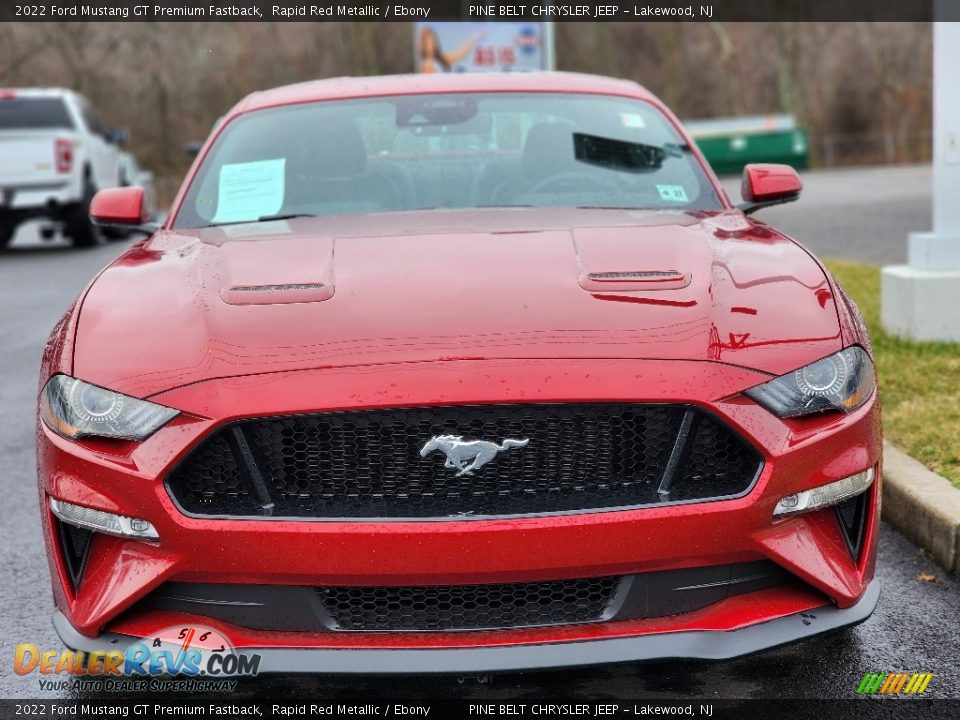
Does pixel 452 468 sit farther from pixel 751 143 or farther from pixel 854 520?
pixel 751 143

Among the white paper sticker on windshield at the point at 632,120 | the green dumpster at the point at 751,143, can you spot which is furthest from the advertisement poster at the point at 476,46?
the white paper sticker on windshield at the point at 632,120

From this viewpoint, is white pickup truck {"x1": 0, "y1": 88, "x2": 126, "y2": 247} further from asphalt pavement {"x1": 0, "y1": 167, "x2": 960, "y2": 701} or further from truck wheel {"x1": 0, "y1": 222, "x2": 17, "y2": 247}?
asphalt pavement {"x1": 0, "y1": 167, "x2": 960, "y2": 701}

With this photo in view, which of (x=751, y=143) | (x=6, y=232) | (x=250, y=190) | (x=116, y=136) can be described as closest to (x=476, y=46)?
(x=751, y=143)

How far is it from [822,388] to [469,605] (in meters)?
0.88

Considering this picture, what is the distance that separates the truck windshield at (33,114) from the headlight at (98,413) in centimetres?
1674

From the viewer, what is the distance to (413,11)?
41.7 m

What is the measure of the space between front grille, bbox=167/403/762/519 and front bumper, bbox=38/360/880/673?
0.05 meters

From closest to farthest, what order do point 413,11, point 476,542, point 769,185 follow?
point 476,542, point 769,185, point 413,11

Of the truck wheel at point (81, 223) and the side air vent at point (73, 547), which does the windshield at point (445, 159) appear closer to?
the side air vent at point (73, 547)

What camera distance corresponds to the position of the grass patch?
4742 millimetres

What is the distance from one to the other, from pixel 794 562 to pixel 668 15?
52.5 meters

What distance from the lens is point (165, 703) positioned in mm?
3027

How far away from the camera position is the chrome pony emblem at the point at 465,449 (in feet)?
8.59

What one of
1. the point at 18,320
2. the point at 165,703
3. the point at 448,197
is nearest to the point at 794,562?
the point at 165,703
